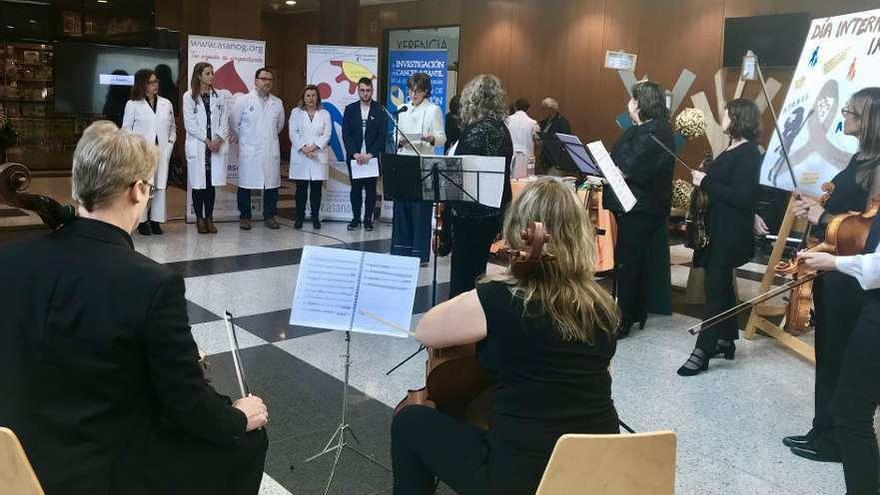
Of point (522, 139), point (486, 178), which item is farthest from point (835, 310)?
point (522, 139)

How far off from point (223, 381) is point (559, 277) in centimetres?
231

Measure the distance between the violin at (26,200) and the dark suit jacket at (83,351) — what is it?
1.6 inches

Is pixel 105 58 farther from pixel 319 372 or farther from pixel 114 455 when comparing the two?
pixel 114 455

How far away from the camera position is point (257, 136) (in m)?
7.61

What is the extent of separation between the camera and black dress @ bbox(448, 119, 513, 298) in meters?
4.12

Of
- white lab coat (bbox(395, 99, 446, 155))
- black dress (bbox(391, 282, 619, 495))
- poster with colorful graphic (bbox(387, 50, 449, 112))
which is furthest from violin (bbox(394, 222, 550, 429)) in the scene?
poster with colorful graphic (bbox(387, 50, 449, 112))

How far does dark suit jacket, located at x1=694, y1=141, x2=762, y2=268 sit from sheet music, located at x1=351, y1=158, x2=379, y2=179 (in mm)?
4229

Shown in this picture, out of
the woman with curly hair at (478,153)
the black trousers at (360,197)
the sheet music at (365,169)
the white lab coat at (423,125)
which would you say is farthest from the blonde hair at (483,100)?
the black trousers at (360,197)

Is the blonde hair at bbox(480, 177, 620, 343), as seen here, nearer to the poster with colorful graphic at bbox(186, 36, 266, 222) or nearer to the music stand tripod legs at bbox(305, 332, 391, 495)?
the music stand tripod legs at bbox(305, 332, 391, 495)

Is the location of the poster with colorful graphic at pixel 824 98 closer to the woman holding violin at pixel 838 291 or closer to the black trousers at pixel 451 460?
the woman holding violin at pixel 838 291

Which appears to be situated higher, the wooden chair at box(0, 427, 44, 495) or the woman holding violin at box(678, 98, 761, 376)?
the woman holding violin at box(678, 98, 761, 376)

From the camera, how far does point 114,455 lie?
5.42 feet

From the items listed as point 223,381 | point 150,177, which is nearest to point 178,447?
point 150,177

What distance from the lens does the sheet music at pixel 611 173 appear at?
407 centimetres
